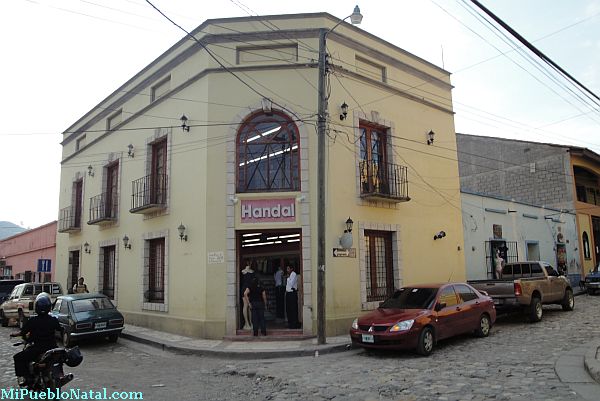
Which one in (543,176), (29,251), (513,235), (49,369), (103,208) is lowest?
(49,369)

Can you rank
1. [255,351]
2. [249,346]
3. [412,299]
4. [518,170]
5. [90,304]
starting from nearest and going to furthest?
[255,351], [412,299], [249,346], [90,304], [518,170]

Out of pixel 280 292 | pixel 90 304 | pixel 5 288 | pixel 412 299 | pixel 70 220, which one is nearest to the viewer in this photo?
pixel 412 299

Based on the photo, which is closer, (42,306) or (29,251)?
(42,306)

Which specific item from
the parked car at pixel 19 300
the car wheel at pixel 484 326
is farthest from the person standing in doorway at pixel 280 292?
the parked car at pixel 19 300

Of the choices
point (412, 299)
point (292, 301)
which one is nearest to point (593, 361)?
point (412, 299)

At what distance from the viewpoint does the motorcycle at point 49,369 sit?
653cm

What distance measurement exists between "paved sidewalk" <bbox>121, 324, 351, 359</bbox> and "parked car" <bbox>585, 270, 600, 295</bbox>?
16.2 m

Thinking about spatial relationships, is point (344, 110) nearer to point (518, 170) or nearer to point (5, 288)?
point (5, 288)

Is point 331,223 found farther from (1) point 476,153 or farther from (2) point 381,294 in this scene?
(1) point 476,153

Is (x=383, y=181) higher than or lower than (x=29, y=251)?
higher

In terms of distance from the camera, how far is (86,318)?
12297mm

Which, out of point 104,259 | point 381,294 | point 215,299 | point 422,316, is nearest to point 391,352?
point 422,316

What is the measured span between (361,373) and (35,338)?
5277mm

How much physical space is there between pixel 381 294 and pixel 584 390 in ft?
24.4
